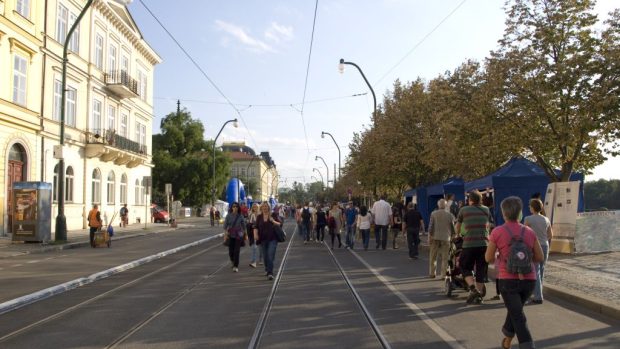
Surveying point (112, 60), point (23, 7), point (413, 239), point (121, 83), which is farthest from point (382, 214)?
point (112, 60)

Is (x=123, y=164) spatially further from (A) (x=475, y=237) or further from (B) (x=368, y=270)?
(A) (x=475, y=237)

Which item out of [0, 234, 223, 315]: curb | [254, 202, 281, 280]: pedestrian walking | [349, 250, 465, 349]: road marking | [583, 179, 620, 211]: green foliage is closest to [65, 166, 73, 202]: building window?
[0, 234, 223, 315]: curb

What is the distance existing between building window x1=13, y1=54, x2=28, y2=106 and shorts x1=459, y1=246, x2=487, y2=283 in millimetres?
23486

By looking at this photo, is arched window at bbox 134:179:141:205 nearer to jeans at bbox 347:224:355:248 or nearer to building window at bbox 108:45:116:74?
building window at bbox 108:45:116:74

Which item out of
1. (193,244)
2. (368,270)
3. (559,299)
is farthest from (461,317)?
(193,244)

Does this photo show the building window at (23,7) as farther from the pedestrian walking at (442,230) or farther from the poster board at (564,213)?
the poster board at (564,213)

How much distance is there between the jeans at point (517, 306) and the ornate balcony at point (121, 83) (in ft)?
119

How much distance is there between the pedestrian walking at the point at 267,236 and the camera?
12.6m

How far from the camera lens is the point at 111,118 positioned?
4025 cm

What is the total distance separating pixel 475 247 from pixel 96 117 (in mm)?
32899

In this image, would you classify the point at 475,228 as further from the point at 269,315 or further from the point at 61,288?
the point at 61,288

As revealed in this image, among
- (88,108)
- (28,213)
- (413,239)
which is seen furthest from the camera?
(88,108)

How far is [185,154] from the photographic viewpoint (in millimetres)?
76688

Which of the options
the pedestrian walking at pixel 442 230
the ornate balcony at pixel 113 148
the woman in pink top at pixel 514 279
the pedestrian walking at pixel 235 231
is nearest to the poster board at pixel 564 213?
the pedestrian walking at pixel 442 230
